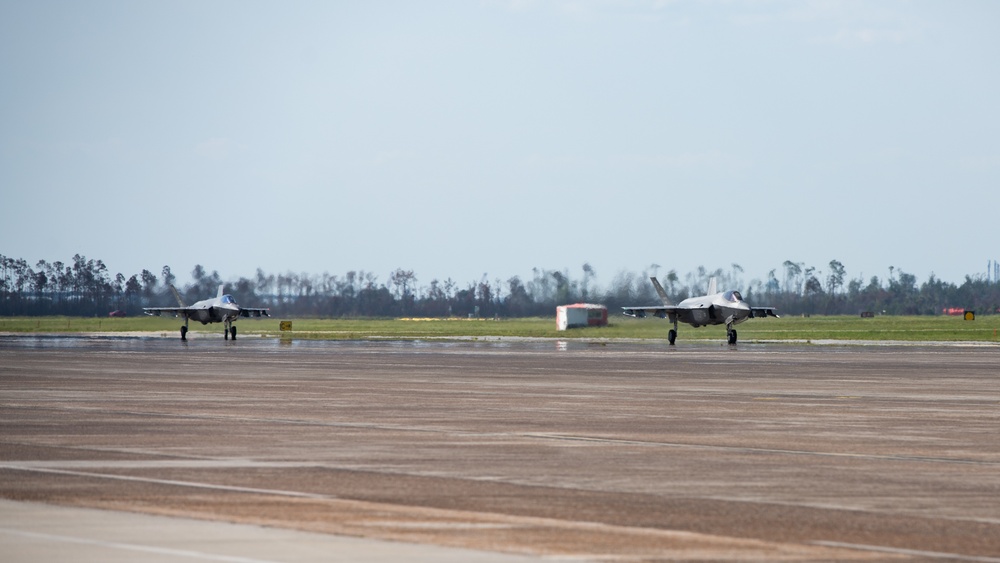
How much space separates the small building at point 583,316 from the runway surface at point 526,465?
8354 centimetres

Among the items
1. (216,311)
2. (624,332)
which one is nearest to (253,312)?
(216,311)

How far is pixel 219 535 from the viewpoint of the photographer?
11500 millimetres

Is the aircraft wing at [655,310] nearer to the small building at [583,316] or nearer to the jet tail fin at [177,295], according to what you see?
the small building at [583,316]

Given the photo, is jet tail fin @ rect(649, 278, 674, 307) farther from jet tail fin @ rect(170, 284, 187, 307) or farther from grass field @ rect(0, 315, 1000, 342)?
jet tail fin @ rect(170, 284, 187, 307)

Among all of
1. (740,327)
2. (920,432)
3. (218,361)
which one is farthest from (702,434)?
(740,327)

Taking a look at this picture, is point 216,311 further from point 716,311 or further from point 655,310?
point 716,311

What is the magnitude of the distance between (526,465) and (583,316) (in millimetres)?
106406

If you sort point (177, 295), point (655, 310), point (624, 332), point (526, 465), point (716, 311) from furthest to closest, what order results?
point (177, 295) < point (624, 332) < point (655, 310) < point (716, 311) < point (526, 465)

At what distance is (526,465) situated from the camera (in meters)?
17.0

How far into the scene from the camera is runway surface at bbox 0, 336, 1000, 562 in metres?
11.6

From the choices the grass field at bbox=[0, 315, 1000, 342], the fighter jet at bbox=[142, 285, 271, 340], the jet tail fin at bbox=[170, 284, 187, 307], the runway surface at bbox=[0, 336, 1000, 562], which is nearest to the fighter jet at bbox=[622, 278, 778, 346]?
the grass field at bbox=[0, 315, 1000, 342]

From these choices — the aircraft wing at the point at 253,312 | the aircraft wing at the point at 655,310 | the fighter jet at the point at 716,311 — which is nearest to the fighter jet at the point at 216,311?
the aircraft wing at the point at 253,312

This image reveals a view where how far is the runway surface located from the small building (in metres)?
83.5

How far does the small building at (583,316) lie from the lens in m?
120
